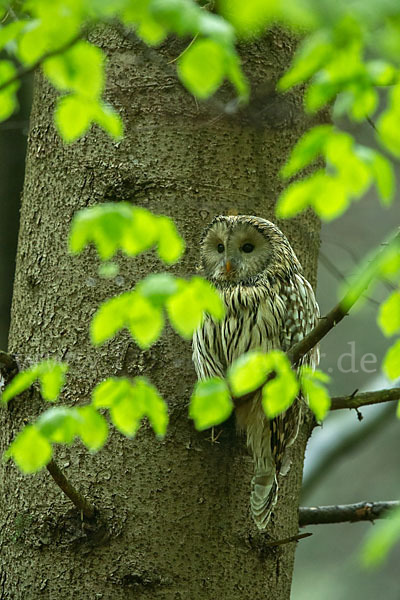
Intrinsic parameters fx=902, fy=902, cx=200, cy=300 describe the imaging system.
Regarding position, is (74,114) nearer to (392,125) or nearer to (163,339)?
(392,125)

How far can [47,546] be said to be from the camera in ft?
8.21

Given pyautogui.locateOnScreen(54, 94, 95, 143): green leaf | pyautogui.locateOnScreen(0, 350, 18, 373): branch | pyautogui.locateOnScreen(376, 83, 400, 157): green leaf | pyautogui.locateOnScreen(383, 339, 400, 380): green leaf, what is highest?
pyautogui.locateOnScreen(54, 94, 95, 143): green leaf

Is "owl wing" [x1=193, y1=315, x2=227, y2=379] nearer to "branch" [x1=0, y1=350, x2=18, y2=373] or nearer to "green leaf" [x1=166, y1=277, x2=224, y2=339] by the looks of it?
"branch" [x1=0, y1=350, x2=18, y2=373]

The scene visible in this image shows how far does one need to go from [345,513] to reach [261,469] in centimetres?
35

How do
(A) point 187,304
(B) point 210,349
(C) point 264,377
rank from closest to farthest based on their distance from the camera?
1. (A) point 187,304
2. (C) point 264,377
3. (B) point 210,349

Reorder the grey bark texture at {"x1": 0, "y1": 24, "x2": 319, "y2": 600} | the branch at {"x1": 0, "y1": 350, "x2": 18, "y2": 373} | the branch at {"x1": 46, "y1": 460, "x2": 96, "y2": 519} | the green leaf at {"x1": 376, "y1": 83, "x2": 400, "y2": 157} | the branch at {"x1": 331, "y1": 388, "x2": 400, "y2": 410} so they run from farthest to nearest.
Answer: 1. the branch at {"x1": 0, "y1": 350, "x2": 18, "y2": 373}
2. the grey bark texture at {"x1": 0, "y1": 24, "x2": 319, "y2": 600}
3. the branch at {"x1": 331, "y1": 388, "x2": 400, "y2": 410}
4. the branch at {"x1": 46, "y1": 460, "x2": 96, "y2": 519}
5. the green leaf at {"x1": 376, "y1": 83, "x2": 400, "y2": 157}

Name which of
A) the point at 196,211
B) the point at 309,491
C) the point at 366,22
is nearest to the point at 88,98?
the point at 366,22

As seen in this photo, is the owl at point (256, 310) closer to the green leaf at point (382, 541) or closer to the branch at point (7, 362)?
the branch at point (7, 362)

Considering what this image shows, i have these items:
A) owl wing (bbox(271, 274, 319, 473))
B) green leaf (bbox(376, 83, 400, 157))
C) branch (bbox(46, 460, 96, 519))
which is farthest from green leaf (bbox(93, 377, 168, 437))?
owl wing (bbox(271, 274, 319, 473))

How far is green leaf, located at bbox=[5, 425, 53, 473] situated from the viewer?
1.75 meters

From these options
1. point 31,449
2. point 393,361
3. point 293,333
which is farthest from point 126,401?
point 293,333

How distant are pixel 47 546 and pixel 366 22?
1.71 metres

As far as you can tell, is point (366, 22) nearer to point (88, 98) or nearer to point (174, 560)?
point (88, 98)

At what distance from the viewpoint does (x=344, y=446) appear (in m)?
4.14
